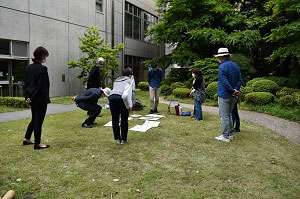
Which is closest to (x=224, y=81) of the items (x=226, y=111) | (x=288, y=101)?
(x=226, y=111)

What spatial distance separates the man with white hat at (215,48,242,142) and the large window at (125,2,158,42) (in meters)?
18.7

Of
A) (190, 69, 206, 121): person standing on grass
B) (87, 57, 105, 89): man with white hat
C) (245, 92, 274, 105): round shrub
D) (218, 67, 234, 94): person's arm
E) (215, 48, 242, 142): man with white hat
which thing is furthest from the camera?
(245, 92, 274, 105): round shrub

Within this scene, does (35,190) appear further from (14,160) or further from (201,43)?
(201,43)

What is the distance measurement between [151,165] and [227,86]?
2.53 m

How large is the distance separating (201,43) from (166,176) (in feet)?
47.0

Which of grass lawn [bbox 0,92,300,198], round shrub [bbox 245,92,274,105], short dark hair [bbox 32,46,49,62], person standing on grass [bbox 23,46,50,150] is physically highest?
short dark hair [bbox 32,46,49,62]

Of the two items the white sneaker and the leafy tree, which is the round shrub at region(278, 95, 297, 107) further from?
the leafy tree

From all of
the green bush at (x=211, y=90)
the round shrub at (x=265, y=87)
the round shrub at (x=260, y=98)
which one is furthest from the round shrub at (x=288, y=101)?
the green bush at (x=211, y=90)

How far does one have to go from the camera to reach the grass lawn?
3.44 m

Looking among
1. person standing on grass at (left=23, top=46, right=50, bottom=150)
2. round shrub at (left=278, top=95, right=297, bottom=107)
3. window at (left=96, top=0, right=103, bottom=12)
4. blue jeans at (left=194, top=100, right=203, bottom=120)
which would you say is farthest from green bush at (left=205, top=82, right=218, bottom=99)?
window at (left=96, top=0, right=103, bottom=12)

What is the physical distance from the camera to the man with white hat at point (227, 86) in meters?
5.69

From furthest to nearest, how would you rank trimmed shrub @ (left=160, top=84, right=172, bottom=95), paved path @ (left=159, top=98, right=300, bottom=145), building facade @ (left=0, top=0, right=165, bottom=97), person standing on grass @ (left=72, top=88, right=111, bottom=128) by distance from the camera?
trimmed shrub @ (left=160, top=84, right=172, bottom=95) < building facade @ (left=0, top=0, right=165, bottom=97) < person standing on grass @ (left=72, top=88, right=111, bottom=128) < paved path @ (left=159, top=98, right=300, bottom=145)

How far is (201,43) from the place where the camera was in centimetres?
1697

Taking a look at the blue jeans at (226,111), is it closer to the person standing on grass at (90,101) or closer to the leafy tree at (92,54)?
the person standing on grass at (90,101)
